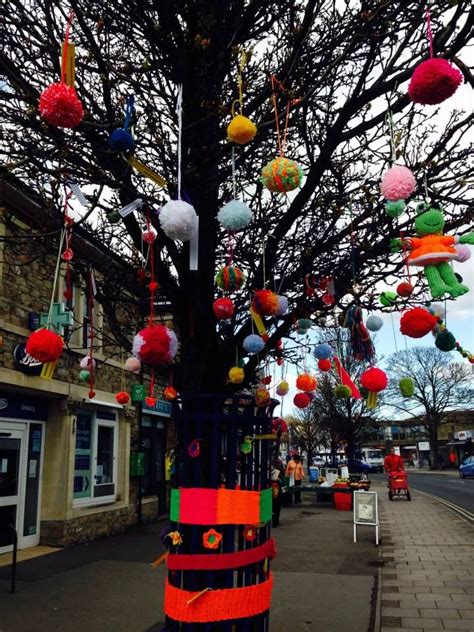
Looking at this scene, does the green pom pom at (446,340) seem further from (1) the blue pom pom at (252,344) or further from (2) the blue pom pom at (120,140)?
(2) the blue pom pom at (120,140)

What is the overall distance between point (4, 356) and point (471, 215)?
7.33 metres

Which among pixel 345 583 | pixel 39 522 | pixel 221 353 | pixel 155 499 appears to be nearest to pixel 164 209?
pixel 221 353

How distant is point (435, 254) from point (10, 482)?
860 centimetres

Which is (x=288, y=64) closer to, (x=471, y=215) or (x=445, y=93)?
(x=445, y=93)

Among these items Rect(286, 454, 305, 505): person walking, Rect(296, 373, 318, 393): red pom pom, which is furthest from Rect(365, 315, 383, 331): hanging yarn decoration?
Rect(286, 454, 305, 505): person walking

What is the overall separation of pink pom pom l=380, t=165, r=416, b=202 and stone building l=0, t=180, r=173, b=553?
17.3 feet

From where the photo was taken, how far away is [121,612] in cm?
605

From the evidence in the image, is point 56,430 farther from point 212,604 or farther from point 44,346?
point 212,604

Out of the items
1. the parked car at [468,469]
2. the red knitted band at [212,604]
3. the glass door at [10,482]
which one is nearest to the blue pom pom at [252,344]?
the red knitted band at [212,604]

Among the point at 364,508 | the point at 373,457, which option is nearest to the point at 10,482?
the point at 364,508

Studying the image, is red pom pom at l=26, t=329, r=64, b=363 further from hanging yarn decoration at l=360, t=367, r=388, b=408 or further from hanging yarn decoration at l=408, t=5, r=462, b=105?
hanging yarn decoration at l=408, t=5, r=462, b=105

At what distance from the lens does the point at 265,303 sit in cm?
432

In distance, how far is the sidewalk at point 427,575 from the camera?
5715mm

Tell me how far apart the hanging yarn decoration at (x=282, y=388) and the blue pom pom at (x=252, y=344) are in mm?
2998
